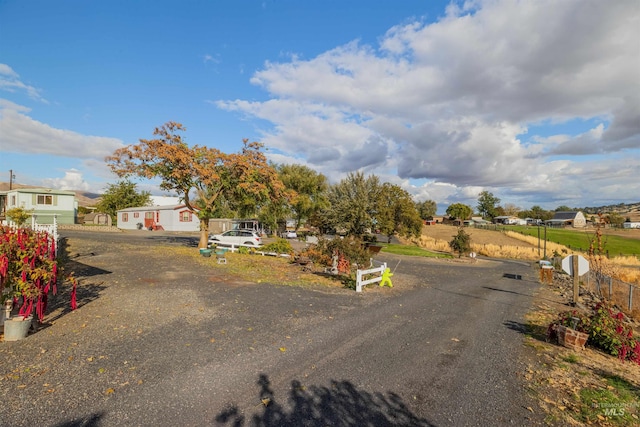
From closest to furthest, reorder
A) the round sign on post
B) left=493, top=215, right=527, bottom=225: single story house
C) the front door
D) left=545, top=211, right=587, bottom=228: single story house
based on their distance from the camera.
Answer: the round sign on post, the front door, left=545, top=211, right=587, bottom=228: single story house, left=493, top=215, right=527, bottom=225: single story house

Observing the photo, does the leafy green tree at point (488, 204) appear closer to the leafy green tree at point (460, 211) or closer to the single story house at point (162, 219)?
the leafy green tree at point (460, 211)

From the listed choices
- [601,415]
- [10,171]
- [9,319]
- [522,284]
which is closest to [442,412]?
[601,415]

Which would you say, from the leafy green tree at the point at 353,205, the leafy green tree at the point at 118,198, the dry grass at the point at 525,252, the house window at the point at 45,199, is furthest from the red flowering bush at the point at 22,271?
the leafy green tree at the point at 118,198

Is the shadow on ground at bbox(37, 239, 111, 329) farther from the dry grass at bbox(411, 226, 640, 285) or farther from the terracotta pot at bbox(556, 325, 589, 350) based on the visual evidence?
the dry grass at bbox(411, 226, 640, 285)

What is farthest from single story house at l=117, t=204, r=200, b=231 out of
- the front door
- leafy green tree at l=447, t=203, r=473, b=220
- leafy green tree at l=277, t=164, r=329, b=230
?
leafy green tree at l=447, t=203, r=473, b=220

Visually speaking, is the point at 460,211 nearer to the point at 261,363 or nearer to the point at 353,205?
the point at 353,205

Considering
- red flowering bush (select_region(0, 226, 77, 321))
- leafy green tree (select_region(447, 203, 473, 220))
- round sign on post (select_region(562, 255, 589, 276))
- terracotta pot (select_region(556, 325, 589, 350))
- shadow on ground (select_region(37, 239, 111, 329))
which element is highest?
leafy green tree (select_region(447, 203, 473, 220))

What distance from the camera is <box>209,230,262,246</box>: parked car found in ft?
86.8

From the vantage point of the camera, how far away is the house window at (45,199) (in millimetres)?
37281

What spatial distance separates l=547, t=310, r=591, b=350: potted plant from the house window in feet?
157

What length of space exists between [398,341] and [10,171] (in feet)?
234

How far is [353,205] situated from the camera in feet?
106

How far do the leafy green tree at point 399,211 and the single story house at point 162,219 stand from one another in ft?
85.6

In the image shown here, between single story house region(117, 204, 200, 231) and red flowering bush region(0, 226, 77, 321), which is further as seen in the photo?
single story house region(117, 204, 200, 231)
